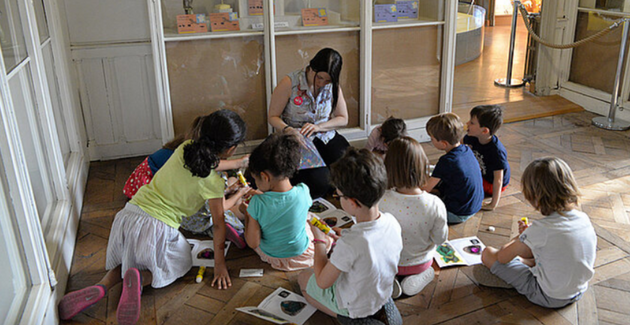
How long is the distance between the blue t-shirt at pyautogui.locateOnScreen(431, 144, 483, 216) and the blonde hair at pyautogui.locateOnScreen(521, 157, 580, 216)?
0.86 meters

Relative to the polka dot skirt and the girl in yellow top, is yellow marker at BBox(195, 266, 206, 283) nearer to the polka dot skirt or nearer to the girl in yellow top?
the girl in yellow top

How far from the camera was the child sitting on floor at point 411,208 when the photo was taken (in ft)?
9.36

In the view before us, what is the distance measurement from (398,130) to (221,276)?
158 centimetres

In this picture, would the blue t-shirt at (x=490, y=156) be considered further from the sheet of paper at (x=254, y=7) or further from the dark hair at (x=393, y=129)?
the sheet of paper at (x=254, y=7)

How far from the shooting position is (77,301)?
271 centimetres

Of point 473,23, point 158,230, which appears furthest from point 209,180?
point 473,23

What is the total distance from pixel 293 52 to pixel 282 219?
6.83 ft

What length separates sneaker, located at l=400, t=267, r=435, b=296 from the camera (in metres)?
2.91

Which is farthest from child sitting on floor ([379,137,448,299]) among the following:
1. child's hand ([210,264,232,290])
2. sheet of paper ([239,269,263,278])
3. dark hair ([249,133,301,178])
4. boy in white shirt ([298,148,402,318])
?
child's hand ([210,264,232,290])

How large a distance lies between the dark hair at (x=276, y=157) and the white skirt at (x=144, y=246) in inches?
24.7

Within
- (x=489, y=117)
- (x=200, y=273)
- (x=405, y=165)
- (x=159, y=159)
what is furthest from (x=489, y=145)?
(x=159, y=159)

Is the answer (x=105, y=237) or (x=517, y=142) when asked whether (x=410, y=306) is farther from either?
(x=517, y=142)

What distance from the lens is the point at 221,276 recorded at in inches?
120

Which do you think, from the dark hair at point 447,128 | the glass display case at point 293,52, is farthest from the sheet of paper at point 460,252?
the glass display case at point 293,52
